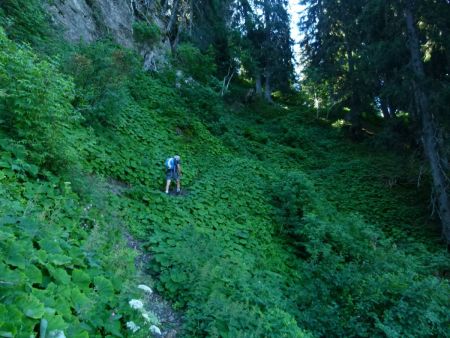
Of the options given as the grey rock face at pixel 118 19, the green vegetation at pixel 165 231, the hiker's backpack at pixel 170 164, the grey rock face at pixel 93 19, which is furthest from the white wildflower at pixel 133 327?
the grey rock face at pixel 118 19

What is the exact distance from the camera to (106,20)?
16547 millimetres

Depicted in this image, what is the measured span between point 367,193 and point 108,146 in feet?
35.9

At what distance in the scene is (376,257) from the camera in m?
7.42

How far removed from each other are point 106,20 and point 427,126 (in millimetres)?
15377

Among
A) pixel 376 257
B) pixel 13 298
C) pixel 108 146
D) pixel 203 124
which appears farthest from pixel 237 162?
pixel 13 298

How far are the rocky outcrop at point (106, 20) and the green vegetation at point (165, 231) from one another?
3332mm

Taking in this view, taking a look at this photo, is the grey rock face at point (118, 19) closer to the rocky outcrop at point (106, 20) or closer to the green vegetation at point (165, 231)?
the rocky outcrop at point (106, 20)

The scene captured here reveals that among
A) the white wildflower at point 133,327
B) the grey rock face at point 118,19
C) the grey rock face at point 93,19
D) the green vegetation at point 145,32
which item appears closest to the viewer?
the white wildflower at point 133,327

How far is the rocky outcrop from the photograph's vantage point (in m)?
13.5

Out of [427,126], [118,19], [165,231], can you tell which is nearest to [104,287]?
[165,231]

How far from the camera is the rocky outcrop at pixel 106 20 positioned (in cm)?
1349

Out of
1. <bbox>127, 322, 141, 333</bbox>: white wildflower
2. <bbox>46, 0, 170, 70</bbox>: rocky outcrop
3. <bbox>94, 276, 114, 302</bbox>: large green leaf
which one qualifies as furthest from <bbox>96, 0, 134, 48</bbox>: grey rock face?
<bbox>127, 322, 141, 333</bbox>: white wildflower

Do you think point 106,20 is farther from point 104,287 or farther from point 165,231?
point 104,287

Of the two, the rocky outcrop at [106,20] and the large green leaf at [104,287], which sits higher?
the rocky outcrop at [106,20]
